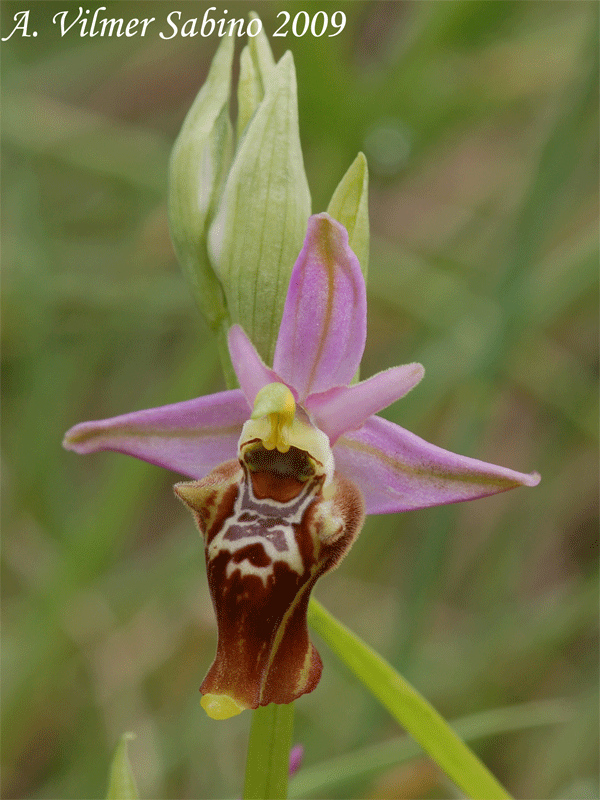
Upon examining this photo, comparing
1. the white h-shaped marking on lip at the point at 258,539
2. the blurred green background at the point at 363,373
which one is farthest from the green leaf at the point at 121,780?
the blurred green background at the point at 363,373

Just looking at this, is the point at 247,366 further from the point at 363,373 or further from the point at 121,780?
the point at 363,373

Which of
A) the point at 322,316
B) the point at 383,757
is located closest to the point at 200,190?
the point at 322,316

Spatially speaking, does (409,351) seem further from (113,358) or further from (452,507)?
(113,358)

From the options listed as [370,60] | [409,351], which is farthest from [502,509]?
[370,60]

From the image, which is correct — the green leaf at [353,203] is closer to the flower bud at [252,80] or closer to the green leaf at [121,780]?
the flower bud at [252,80]

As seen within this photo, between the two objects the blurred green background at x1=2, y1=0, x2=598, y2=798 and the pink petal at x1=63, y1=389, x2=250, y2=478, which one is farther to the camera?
the blurred green background at x1=2, y1=0, x2=598, y2=798

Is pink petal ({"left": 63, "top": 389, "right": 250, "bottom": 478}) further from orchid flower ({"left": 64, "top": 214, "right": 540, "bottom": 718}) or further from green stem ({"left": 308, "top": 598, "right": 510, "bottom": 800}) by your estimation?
green stem ({"left": 308, "top": 598, "right": 510, "bottom": 800})

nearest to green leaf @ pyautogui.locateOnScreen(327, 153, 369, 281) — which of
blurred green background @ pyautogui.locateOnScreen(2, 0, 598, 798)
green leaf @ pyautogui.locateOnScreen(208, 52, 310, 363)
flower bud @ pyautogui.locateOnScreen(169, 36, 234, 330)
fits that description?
green leaf @ pyautogui.locateOnScreen(208, 52, 310, 363)
